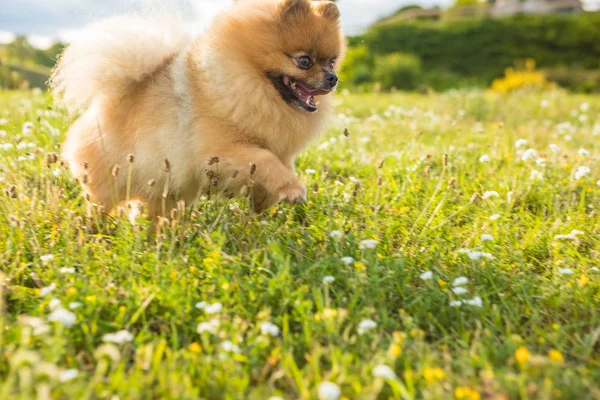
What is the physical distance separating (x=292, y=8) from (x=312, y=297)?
5.13ft

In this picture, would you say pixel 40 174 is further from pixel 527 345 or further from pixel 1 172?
pixel 527 345

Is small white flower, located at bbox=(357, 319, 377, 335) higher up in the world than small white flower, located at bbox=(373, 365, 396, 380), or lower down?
lower down

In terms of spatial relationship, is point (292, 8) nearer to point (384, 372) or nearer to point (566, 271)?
point (566, 271)

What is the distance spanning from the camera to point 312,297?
2320 mm

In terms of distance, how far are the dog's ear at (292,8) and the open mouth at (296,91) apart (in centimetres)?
32

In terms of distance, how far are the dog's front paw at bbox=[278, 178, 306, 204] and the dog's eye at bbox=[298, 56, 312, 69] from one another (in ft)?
2.06

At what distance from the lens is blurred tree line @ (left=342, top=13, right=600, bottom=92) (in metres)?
19.2

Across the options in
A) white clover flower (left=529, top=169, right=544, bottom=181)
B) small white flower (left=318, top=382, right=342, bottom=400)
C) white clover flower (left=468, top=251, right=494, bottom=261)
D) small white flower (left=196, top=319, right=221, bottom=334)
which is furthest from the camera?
white clover flower (left=529, top=169, right=544, bottom=181)

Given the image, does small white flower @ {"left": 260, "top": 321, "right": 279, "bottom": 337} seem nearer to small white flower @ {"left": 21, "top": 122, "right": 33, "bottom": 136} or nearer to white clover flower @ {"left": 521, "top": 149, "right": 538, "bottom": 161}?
white clover flower @ {"left": 521, "top": 149, "right": 538, "bottom": 161}

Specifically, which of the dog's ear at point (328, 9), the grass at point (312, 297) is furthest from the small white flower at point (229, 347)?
the dog's ear at point (328, 9)

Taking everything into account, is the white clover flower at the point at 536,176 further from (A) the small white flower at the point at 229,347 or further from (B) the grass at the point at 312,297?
(A) the small white flower at the point at 229,347

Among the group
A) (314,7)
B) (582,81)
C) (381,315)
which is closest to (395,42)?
(582,81)

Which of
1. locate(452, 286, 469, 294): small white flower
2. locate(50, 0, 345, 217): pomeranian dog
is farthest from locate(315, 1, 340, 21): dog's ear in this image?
locate(452, 286, 469, 294): small white flower

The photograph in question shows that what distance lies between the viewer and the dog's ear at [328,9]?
127 inches
